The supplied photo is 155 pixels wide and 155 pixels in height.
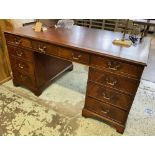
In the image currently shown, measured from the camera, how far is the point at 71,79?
2.46 metres

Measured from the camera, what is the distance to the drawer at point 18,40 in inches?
67.6

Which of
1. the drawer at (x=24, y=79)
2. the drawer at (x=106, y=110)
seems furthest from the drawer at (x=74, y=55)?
the drawer at (x=24, y=79)

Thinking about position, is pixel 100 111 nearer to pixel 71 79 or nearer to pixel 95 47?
pixel 95 47

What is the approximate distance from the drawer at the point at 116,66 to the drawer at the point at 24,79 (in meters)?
0.89

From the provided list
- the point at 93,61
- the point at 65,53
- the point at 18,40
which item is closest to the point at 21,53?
the point at 18,40

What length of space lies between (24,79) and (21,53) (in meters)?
0.36

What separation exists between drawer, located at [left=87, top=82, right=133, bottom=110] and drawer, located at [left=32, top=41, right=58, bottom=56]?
467 mm

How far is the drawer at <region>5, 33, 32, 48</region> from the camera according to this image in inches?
67.6

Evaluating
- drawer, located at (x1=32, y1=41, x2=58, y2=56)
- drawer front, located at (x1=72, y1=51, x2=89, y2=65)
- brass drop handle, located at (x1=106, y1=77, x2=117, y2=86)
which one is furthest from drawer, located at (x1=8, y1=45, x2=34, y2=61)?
brass drop handle, located at (x1=106, y1=77, x2=117, y2=86)

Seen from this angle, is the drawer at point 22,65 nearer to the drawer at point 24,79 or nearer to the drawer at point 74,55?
the drawer at point 24,79

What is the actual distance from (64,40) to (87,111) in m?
0.77

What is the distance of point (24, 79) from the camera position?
204cm

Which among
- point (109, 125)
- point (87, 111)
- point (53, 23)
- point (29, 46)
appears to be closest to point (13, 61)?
point (29, 46)

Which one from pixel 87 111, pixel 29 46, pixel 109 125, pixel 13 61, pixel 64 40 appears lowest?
pixel 109 125
